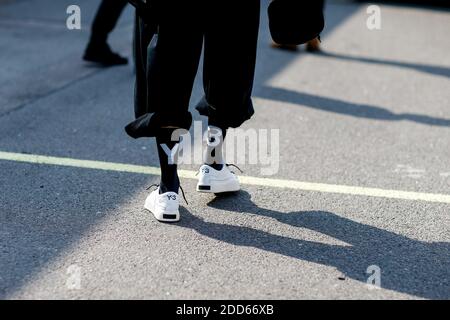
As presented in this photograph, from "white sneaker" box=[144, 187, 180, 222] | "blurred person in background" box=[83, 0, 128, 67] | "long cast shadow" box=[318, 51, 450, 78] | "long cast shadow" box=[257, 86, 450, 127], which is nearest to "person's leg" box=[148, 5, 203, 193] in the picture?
"white sneaker" box=[144, 187, 180, 222]

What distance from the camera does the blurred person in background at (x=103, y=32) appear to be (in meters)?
6.70

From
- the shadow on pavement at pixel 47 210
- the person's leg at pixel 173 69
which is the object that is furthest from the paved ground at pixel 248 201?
the person's leg at pixel 173 69

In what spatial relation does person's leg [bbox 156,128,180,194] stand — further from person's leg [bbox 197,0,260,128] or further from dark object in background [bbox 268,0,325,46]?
dark object in background [bbox 268,0,325,46]

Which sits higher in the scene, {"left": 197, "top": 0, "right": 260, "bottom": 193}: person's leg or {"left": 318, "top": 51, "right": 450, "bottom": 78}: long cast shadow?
{"left": 197, "top": 0, "right": 260, "bottom": 193}: person's leg

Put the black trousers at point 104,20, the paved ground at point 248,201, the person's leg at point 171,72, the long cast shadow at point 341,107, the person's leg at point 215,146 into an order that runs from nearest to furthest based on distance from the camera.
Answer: the paved ground at point 248,201 < the person's leg at point 171,72 < the person's leg at point 215,146 < the long cast shadow at point 341,107 < the black trousers at point 104,20

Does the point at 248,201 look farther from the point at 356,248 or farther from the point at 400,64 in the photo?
the point at 400,64

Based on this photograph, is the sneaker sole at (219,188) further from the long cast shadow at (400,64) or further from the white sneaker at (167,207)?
the long cast shadow at (400,64)

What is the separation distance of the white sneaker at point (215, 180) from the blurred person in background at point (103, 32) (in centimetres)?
318

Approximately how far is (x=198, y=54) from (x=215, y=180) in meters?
0.75

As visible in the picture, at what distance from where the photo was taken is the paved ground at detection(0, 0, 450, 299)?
3025 mm

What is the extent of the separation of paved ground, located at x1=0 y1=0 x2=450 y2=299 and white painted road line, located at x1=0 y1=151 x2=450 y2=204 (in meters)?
0.07

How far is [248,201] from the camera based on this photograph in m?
3.89

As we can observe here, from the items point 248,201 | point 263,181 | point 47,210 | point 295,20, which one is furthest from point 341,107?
point 47,210

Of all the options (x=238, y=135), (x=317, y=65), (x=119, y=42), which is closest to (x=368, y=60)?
(x=317, y=65)
